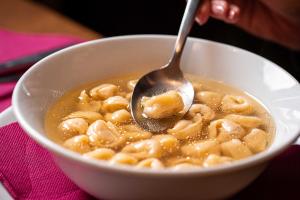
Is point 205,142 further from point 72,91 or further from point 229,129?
point 72,91

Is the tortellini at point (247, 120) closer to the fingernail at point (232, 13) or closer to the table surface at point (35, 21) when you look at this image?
the fingernail at point (232, 13)

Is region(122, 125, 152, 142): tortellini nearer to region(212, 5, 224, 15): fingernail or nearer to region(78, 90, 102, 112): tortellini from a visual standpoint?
region(78, 90, 102, 112): tortellini

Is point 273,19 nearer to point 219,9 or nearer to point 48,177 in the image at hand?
point 219,9

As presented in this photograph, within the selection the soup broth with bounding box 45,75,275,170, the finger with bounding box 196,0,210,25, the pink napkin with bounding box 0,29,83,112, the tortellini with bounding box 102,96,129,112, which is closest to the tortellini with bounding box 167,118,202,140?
the soup broth with bounding box 45,75,275,170

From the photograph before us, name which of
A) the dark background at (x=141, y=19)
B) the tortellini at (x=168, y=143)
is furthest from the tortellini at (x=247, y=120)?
the dark background at (x=141, y=19)

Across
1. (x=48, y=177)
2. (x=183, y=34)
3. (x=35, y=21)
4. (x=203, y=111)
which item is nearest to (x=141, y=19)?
(x=35, y=21)

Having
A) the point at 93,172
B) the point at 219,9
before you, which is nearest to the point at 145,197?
the point at 93,172

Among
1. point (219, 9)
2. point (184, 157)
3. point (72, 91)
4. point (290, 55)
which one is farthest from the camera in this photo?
point (290, 55)
